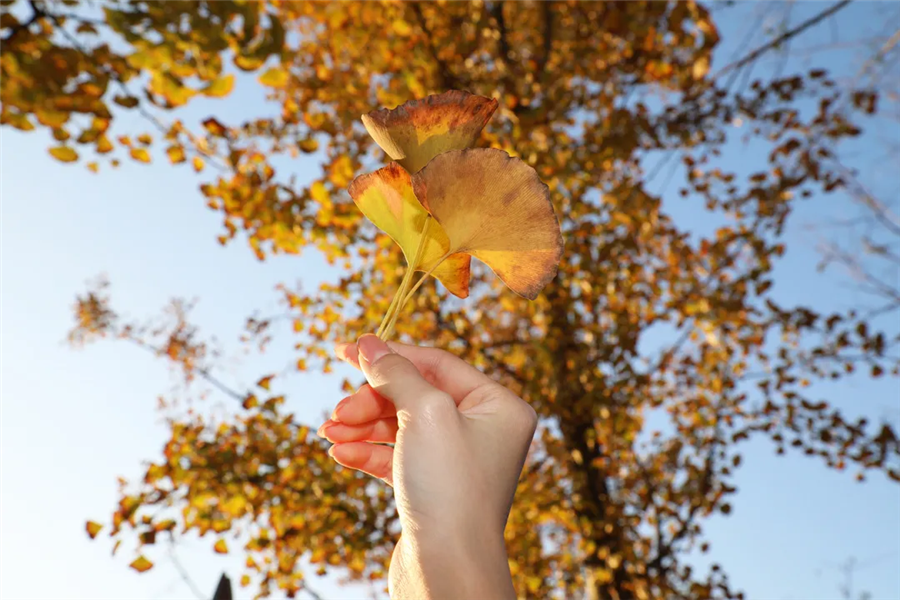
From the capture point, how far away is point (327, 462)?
230 inches

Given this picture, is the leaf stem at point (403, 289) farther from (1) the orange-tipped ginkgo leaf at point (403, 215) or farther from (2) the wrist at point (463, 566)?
(2) the wrist at point (463, 566)

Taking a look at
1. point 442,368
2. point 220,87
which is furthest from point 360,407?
point 220,87

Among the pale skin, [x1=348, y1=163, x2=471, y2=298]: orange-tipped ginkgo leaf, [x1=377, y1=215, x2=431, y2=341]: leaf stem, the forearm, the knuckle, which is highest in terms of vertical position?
[x1=348, y1=163, x2=471, y2=298]: orange-tipped ginkgo leaf

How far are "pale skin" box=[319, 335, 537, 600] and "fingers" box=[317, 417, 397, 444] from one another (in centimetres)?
7

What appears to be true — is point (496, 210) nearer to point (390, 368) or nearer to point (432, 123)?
point (432, 123)

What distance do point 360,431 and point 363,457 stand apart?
85 millimetres

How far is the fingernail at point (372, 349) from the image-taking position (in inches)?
55.8

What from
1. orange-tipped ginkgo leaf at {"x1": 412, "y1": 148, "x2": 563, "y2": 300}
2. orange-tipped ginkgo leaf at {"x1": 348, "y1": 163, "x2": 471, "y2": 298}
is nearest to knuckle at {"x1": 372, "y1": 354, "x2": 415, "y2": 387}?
orange-tipped ginkgo leaf at {"x1": 348, "y1": 163, "x2": 471, "y2": 298}

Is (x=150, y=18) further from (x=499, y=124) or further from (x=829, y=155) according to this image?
(x=829, y=155)

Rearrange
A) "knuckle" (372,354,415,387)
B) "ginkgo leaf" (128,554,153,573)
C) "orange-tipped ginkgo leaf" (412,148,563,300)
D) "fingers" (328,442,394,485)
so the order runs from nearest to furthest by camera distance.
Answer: "orange-tipped ginkgo leaf" (412,148,563,300), "knuckle" (372,354,415,387), "fingers" (328,442,394,485), "ginkgo leaf" (128,554,153,573)

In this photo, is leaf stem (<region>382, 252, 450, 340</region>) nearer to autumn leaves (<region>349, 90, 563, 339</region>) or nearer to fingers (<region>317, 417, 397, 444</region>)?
autumn leaves (<region>349, 90, 563, 339</region>)

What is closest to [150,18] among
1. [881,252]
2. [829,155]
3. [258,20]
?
[258,20]

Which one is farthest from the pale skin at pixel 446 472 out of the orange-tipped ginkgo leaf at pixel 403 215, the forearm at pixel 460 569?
the orange-tipped ginkgo leaf at pixel 403 215

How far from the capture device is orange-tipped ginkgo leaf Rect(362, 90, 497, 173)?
1.17 metres
